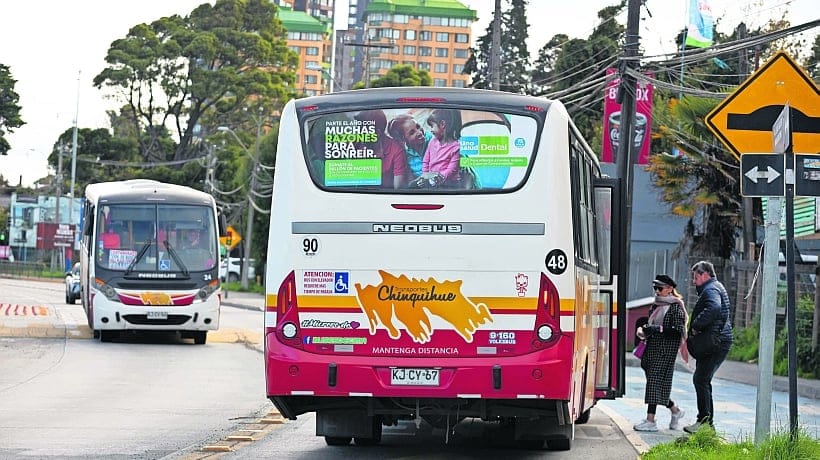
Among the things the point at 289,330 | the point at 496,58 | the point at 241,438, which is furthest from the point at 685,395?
the point at 496,58

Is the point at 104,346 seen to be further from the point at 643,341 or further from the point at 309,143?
the point at 309,143

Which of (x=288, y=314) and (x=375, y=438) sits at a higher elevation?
(x=288, y=314)

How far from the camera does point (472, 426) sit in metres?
14.1

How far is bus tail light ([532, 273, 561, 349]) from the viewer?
33.2 feet

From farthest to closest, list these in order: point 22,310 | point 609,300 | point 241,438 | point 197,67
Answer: point 197,67 < point 22,310 < point 609,300 < point 241,438

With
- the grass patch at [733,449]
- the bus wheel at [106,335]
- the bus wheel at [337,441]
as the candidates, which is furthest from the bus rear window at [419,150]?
the bus wheel at [106,335]

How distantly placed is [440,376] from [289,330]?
1.23m

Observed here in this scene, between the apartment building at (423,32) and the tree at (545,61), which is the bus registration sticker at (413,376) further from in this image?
the apartment building at (423,32)

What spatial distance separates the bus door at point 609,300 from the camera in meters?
12.8

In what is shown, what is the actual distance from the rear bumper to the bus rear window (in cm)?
132

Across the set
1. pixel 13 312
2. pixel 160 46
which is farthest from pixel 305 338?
pixel 160 46

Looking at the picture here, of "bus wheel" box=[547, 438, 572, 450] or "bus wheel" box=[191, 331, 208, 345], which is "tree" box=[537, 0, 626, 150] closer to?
"bus wheel" box=[191, 331, 208, 345]

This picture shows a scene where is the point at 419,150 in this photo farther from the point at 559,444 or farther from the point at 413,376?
the point at 559,444

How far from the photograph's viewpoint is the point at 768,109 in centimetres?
1047
